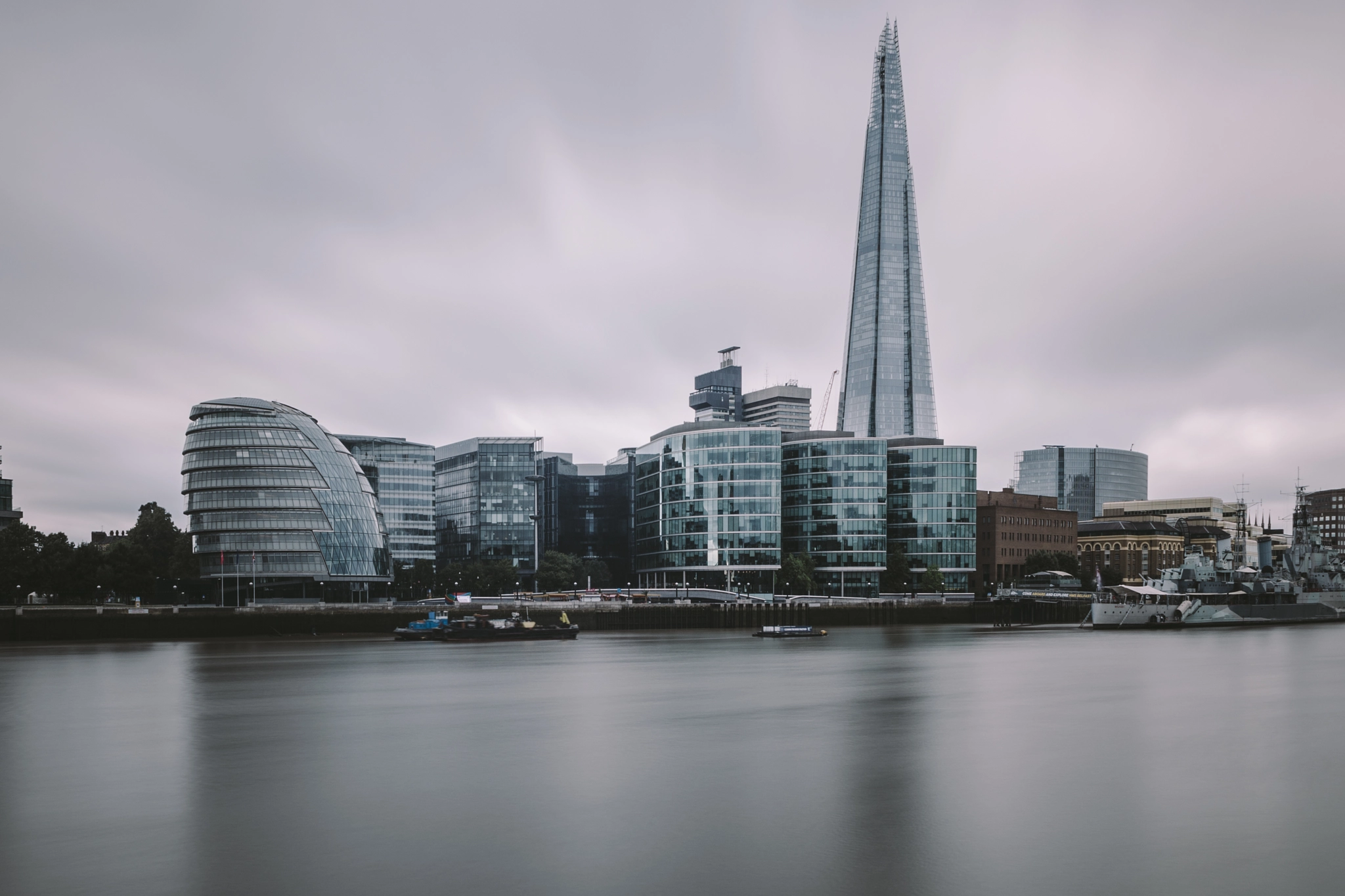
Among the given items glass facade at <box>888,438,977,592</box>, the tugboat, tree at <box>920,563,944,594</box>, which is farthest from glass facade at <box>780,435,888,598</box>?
the tugboat

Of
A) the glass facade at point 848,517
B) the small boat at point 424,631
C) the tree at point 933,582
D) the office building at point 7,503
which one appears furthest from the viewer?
the glass facade at point 848,517

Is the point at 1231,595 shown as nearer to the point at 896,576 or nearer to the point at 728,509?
the point at 896,576

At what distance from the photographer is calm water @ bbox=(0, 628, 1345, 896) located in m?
23.6

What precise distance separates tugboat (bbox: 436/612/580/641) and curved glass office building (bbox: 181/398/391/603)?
43343 mm

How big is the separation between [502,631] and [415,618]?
16.4 metres

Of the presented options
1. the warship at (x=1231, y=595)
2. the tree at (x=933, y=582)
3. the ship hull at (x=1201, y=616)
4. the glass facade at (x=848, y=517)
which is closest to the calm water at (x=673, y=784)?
the ship hull at (x=1201, y=616)

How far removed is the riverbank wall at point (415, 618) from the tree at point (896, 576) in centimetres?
1818

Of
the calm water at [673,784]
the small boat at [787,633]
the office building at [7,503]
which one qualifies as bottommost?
the small boat at [787,633]

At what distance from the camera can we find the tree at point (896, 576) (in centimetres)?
18900

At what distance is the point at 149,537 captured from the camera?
159m

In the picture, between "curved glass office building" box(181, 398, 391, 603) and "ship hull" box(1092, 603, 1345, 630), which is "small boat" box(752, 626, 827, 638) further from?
"curved glass office building" box(181, 398, 391, 603)

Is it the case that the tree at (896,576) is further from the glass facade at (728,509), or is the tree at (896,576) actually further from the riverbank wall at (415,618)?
the glass facade at (728,509)

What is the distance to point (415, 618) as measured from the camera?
408 feet

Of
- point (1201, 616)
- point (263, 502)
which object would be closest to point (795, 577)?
point (1201, 616)
